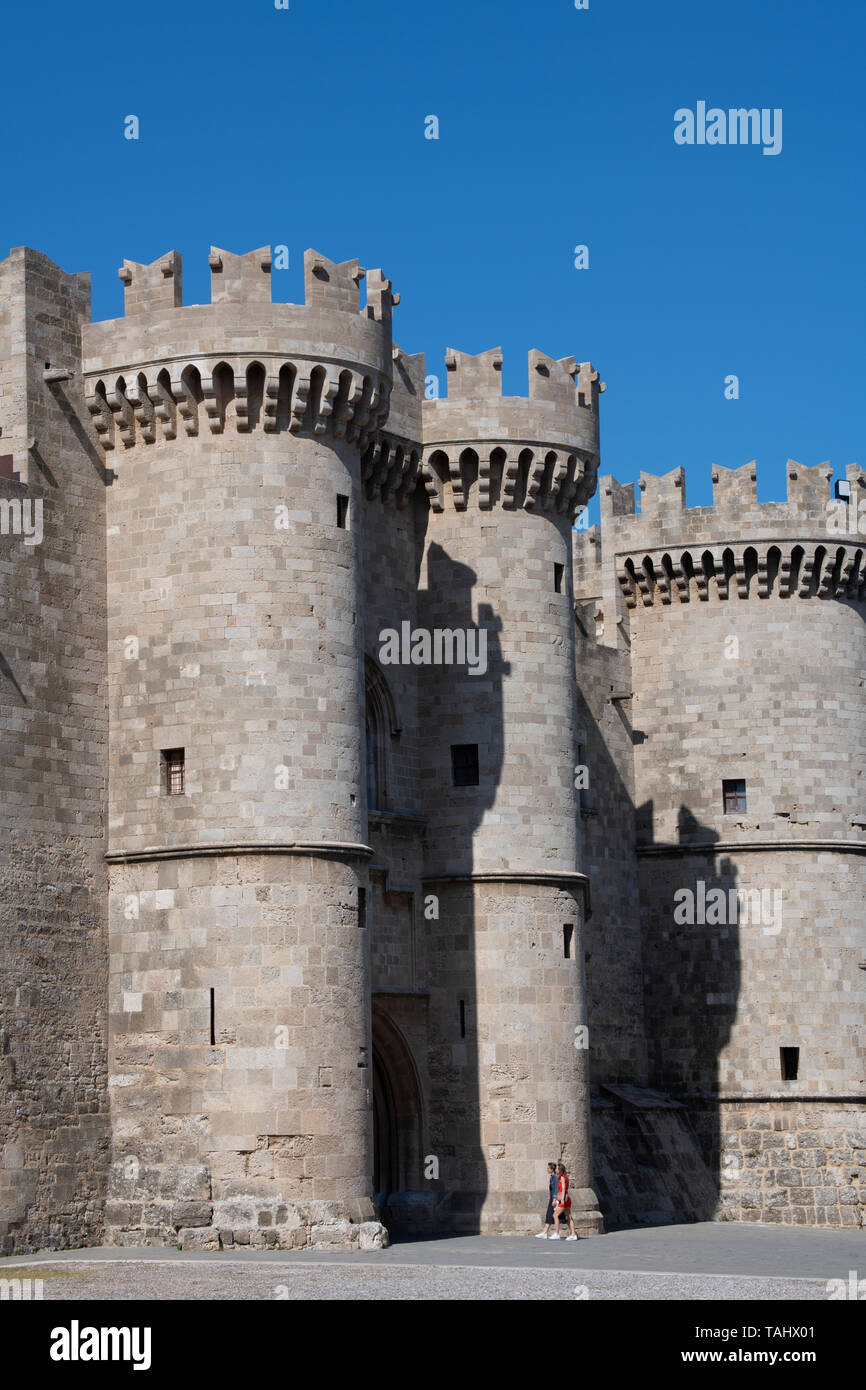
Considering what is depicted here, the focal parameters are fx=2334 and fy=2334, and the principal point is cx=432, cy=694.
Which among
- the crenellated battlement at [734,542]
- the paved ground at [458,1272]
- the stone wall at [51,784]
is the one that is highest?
the crenellated battlement at [734,542]

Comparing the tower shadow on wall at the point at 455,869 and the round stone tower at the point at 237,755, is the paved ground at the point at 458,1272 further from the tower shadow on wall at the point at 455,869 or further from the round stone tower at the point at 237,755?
the tower shadow on wall at the point at 455,869

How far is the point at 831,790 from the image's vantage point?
41594 millimetres

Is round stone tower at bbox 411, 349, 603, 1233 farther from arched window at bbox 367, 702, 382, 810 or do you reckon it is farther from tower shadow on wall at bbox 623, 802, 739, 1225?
tower shadow on wall at bbox 623, 802, 739, 1225

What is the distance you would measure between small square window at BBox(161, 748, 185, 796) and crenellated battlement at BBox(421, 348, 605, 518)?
749 cm

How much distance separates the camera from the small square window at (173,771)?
3038 centimetres

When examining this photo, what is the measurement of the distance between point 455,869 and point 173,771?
5.85 m

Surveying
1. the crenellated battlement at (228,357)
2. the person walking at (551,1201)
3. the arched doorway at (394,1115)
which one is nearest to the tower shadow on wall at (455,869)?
the arched doorway at (394,1115)

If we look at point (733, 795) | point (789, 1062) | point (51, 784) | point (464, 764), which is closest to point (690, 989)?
point (789, 1062)

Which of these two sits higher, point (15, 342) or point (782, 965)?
point (15, 342)

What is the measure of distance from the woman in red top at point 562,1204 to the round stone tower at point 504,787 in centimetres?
67
